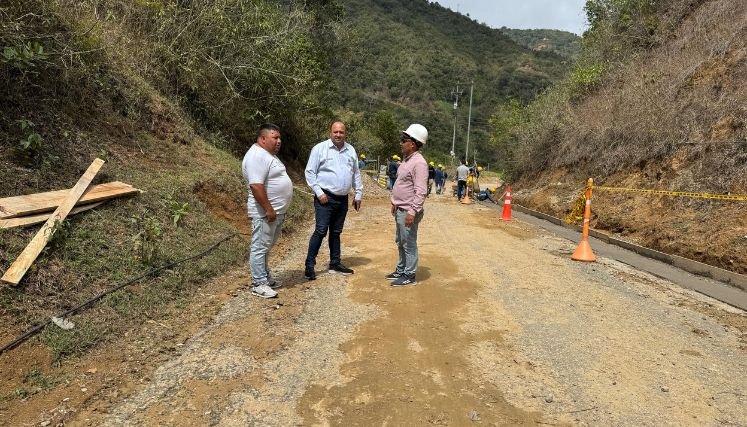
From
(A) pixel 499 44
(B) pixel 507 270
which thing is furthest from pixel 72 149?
(A) pixel 499 44

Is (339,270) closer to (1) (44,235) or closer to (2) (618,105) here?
(1) (44,235)

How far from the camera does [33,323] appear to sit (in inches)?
147

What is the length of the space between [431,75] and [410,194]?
85261mm

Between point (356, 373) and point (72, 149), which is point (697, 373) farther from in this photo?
point (72, 149)

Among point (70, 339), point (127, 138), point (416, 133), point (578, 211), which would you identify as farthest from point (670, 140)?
point (70, 339)

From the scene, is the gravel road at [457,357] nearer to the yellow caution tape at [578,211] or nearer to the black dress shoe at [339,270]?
the black dress shoe at [339,270]

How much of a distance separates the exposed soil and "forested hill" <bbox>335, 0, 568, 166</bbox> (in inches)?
2551

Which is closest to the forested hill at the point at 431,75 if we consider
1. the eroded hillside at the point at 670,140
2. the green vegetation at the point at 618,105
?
the green vegetation at the point at 618,105

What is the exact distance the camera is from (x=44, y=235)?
436cm

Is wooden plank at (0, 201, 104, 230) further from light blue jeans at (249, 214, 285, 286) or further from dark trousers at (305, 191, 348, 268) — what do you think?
dark trousers at (305, 191, 348, 268)

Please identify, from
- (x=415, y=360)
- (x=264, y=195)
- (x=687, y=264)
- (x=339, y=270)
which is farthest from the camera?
(x=687, y=264)

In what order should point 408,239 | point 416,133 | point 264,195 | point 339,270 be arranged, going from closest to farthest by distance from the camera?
point 264,195 → point 416,133 → point 408,239 → point 339,270

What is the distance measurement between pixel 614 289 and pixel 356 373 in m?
4.20

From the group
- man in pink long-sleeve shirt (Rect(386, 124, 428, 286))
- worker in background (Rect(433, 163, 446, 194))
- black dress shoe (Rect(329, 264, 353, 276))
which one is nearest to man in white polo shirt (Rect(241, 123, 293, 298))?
black dress shoe (Rect(329, 264, 353, 276))
